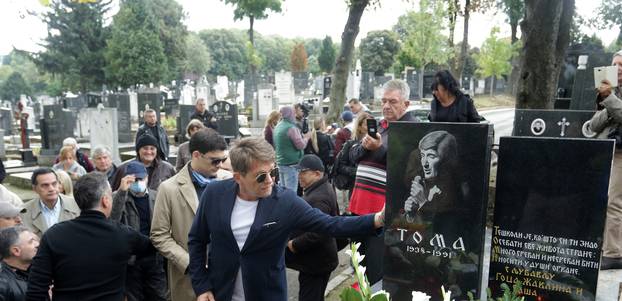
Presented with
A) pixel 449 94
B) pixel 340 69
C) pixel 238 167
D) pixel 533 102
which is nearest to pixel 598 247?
pixel 449 94

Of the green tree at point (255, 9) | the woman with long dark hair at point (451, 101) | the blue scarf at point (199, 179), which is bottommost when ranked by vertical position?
the blue scarf at point (199, 179)

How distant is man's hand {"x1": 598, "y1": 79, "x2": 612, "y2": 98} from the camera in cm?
382

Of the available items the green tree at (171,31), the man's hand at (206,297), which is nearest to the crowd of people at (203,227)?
the man's hand at (206,297)

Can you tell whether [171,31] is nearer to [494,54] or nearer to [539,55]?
[494,54]

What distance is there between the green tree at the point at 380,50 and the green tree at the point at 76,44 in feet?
99.6

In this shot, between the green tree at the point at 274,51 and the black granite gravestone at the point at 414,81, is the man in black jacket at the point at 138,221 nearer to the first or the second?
the black granite gravestone at the point at 414,81

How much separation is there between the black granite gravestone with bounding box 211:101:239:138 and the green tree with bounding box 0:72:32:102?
175ft

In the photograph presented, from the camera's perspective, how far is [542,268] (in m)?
2.91

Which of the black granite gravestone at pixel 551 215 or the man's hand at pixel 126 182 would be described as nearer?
the black granite gravestone at pixel 551 215

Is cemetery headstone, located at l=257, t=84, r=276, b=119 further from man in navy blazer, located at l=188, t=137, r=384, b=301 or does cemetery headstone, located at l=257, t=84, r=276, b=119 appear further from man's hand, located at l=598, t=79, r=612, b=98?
man in navy blazer, located at l=188, t=137, r=384, b=301

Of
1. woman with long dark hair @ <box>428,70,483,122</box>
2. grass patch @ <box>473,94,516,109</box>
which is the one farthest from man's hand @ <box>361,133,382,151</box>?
grass patch @ <box>473,94,516,109</box>

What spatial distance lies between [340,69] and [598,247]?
13550 mm

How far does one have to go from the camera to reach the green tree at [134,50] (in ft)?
131

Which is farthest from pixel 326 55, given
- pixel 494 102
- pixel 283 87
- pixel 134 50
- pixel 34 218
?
pixel 34 218
